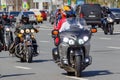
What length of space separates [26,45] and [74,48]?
15.0 ft

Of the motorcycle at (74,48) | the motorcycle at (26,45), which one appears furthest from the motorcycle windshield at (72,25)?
the motorcycle at (26,45)

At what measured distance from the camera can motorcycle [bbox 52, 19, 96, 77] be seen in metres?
13.7

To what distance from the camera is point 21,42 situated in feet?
61.7

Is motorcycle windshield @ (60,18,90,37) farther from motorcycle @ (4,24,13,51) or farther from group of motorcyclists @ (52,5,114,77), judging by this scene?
motorcycle @ (4,24,13,51)

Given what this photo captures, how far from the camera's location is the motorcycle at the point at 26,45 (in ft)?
59.6

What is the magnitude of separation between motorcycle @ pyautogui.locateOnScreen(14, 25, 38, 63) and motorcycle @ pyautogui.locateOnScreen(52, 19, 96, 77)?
413 cm

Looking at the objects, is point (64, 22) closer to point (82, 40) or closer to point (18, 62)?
point (82, 40)

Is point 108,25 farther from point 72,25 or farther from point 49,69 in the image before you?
point 72,25

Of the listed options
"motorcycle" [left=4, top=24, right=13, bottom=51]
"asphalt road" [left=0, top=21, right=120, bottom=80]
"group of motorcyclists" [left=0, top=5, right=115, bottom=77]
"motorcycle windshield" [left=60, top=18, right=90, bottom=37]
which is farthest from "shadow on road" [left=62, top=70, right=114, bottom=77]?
"motorcycle" [left=4, top=24, right=13, bottom=51]

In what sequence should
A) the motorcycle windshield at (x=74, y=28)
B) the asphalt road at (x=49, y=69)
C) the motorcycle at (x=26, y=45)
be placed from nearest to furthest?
the motorcycle windshield at (x=74, y=28)
the asphalt road at (x=49, y=69)
the motorcycle at (x=26, y=45)

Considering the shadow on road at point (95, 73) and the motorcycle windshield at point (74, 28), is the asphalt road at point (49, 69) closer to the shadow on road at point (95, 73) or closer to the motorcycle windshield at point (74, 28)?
the shadow on road at point (95, 73)

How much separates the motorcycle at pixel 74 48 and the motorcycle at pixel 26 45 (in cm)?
413

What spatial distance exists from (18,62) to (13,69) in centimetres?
242

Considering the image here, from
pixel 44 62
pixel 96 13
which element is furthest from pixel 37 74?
pixel 96 13
